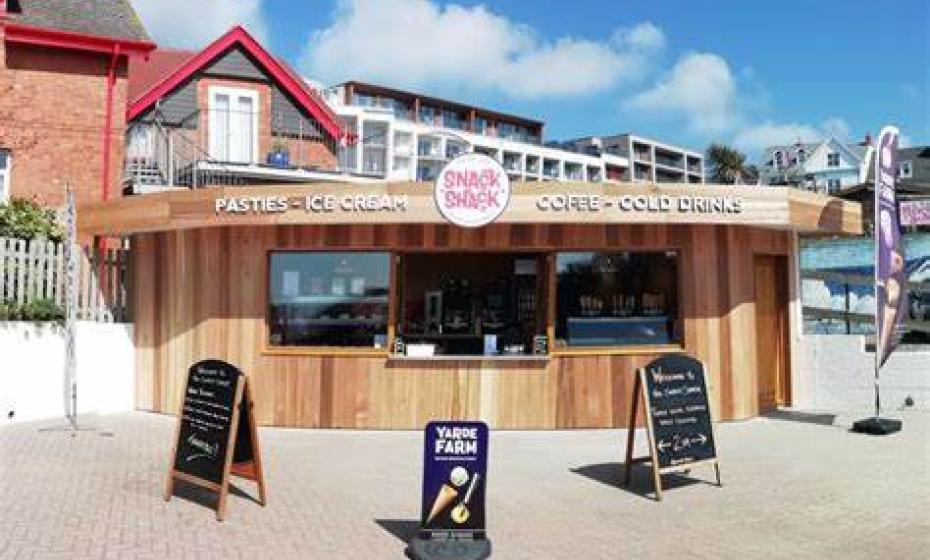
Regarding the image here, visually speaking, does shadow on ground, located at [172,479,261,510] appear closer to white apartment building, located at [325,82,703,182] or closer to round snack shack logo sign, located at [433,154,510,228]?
round snack shack logo sign, located at [433,154,510,228]

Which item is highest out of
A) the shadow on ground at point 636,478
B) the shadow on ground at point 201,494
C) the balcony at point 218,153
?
the balcony at point 218,153

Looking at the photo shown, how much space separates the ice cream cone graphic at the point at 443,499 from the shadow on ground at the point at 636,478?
230 centimetres

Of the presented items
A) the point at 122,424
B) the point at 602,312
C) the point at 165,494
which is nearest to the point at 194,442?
the point at 165,494

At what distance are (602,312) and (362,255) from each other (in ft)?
9.99

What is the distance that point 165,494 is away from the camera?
7652mm

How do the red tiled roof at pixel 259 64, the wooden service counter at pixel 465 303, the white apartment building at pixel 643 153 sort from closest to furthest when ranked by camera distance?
1. the wooden service counter at pixel 465 303
2. the red tiled roof at pixel 259 64
3. the white apartment building at pixel 643 153

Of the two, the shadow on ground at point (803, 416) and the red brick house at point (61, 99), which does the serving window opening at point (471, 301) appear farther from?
the red brick house at point (61, 99)

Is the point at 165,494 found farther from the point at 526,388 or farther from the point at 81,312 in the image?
the point at 81,312

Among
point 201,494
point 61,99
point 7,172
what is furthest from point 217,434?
point 61,99

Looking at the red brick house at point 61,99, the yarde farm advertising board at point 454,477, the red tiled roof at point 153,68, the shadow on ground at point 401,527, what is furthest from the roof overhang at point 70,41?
the yarde farm advertising board at point 454,477

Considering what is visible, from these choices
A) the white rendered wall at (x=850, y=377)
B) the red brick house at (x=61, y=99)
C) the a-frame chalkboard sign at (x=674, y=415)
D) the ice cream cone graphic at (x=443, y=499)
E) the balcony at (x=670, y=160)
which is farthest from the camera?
the balcony at (x=670, y=160)

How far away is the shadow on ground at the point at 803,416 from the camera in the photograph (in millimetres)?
12086

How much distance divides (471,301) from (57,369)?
5.40m

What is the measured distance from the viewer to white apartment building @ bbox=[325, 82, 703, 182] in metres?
78.8
